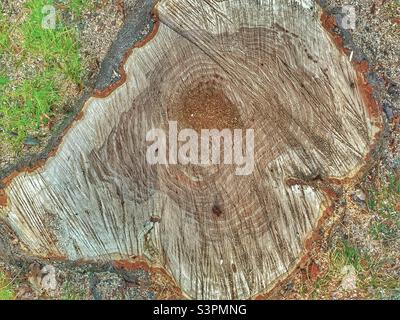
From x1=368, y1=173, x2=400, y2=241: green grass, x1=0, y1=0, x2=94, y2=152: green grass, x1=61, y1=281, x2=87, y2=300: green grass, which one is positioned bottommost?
x1=61, y1=281, x2=87, y2=300: green grass

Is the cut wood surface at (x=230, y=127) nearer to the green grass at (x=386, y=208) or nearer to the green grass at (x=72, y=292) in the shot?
the green grass at (x=386, y=208)

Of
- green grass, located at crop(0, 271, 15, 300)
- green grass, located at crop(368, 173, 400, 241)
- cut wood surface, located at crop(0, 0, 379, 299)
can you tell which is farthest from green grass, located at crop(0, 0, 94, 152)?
green grass, located at crop(368, 173, 400, 241)

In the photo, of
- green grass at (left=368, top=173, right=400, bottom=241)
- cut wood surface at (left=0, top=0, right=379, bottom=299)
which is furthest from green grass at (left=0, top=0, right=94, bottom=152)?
green grass at (left=368, top=173, right=400, bottom=241)

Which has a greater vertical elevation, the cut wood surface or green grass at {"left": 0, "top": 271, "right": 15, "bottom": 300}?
the cut wood surface

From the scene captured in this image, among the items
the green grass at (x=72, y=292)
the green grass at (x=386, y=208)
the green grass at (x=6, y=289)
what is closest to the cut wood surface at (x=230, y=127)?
the green grass at (x=386, y=208)

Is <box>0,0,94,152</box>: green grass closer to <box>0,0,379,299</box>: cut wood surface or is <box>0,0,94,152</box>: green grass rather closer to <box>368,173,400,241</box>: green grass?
<box>0,0,379,299</box>: cut wood surface

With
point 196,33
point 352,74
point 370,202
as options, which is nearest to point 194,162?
point 196,33

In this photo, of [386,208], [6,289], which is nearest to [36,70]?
[6,289]

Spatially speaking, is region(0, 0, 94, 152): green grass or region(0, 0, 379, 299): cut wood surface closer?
region(0, 0, 379, 299): cut wood surface
